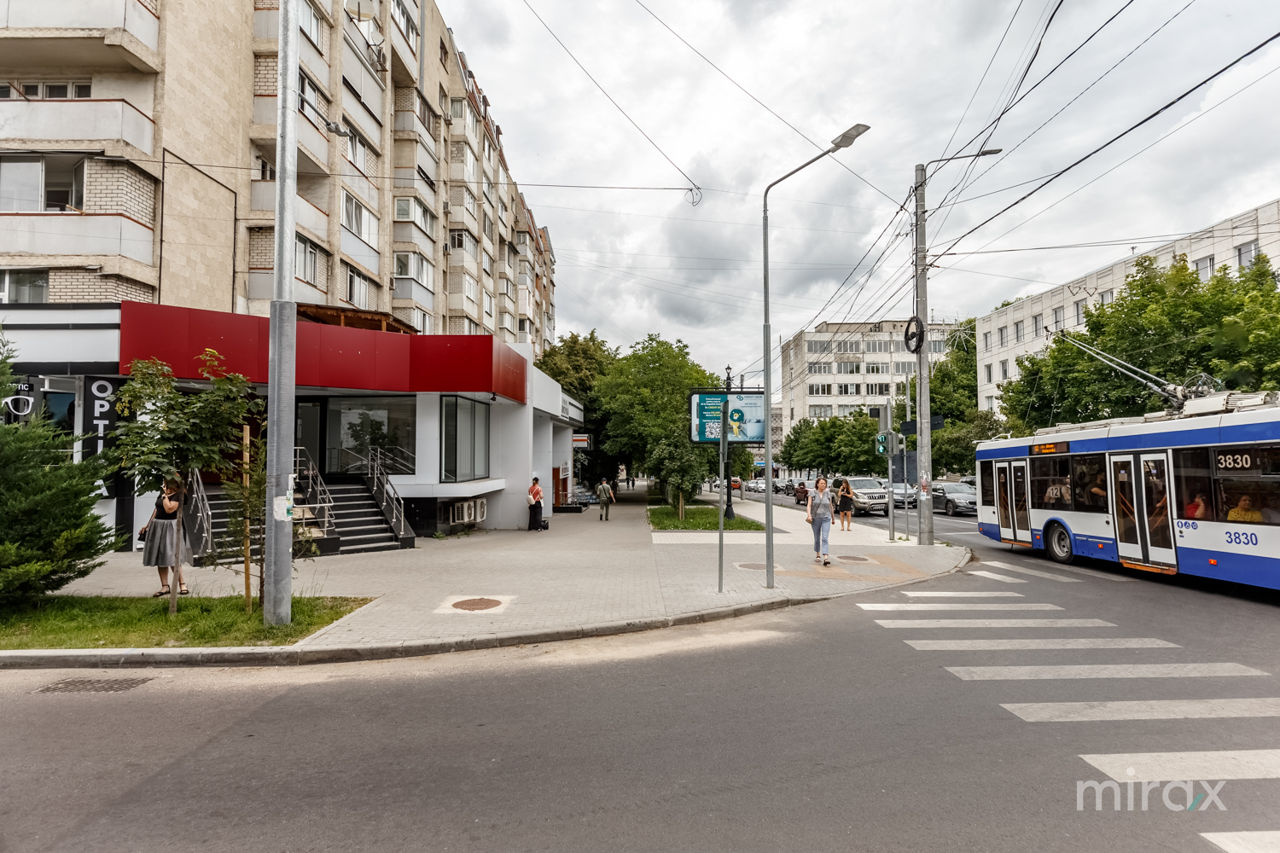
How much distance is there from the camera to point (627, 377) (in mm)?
34094

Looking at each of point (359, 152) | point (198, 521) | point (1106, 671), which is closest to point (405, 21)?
point (359, 152)

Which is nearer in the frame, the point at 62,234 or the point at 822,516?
the point at 822,516

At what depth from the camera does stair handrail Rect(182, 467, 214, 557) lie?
13.0 metres

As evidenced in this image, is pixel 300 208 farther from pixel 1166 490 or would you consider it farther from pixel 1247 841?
pixel 1247 841

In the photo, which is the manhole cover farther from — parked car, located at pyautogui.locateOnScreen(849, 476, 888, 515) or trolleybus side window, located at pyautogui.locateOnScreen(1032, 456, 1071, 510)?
parked car, located at pyautogui.locateOnScreen(849, 476, 888, 515)

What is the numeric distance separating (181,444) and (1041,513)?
15788 mm

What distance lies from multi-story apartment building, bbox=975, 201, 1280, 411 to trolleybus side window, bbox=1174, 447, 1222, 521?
11.5 m

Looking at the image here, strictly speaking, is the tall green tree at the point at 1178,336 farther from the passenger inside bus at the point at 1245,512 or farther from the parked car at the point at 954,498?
the passenger inside bus at the point at 1245,512

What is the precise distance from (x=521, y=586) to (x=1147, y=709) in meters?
7.98

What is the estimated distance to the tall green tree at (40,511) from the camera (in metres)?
7.91

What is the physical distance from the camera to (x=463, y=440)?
62.8 feet

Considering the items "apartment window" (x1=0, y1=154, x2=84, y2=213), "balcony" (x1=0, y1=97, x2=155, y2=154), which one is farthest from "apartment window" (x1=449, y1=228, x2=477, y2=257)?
"apartment window" (x1=0, y1=154, x2=84, y2=213)

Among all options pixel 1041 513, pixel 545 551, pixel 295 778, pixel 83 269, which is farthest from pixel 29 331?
pixel 1041 513

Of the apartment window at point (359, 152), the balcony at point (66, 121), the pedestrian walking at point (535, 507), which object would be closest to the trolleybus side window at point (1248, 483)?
the pedestrian walking at point (535, 507)
